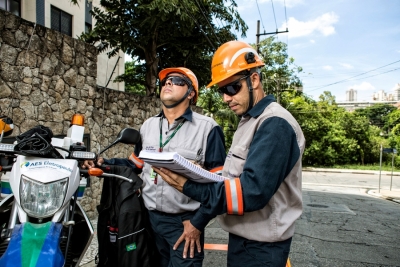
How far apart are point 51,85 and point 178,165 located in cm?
526

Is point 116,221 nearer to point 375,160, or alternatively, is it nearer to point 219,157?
point 219,157

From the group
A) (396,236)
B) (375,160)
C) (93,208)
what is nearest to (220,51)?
(93,208)

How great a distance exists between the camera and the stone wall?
5074 millimetres

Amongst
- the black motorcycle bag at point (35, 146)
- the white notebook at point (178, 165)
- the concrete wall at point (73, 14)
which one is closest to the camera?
the white notebook at point (178, 165)

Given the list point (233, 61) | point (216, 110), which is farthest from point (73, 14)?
point (233, 61)

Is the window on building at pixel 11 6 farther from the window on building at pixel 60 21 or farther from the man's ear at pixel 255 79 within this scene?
the man's ear at pixel 255 79

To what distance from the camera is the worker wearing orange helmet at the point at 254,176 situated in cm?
145

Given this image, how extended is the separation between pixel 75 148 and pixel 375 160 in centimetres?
3839

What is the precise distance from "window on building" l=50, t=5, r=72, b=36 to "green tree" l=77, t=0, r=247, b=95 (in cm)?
480

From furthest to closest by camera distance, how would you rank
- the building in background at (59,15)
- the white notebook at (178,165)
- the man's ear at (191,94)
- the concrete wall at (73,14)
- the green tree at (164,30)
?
the concrete wall at (73,14) → the building in background at (59,15) → the green tree at (164,30) → the man's ear at (191,94) → the white notebook at (178,165)

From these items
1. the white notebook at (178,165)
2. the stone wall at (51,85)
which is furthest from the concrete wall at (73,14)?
the white notebook at (178,165)

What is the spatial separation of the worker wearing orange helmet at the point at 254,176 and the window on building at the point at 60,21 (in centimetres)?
1394

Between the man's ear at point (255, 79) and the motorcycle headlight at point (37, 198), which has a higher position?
the man's ear at point (255, 79)

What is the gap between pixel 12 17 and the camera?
5020mm
